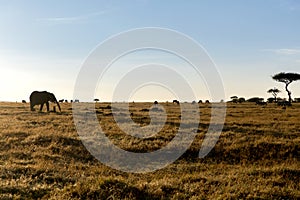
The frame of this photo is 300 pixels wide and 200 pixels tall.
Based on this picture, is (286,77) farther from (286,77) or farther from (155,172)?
(155,172)

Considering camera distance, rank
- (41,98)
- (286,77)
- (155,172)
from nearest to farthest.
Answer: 1. (155,172)
2. (41,98)
3. (286,77)

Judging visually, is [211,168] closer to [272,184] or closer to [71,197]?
[272,184]

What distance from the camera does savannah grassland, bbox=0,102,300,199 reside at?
1168cm

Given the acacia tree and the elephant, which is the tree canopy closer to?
the acacia tree

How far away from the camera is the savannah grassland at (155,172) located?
11682 mm

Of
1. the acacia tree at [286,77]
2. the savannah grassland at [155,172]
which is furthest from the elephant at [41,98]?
the acacia tree at [286,77]

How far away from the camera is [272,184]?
1329cm

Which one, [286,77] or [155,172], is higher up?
[286,77]

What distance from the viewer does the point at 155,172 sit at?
51.6 feet

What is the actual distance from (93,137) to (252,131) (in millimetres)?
10777

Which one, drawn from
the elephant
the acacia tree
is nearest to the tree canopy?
the acacia tree

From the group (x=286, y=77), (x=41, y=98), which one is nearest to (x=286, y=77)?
(x=286, y=77)

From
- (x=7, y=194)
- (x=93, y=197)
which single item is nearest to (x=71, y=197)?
(x=93, y=197)

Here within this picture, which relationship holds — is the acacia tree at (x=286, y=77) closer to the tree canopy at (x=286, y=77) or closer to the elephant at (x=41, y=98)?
the tree canopy at (x=286, y=77)
